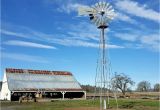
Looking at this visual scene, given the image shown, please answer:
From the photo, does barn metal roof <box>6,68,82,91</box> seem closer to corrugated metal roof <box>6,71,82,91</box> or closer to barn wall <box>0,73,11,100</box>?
corrugated metal roof <box>6,71,82,91</box>

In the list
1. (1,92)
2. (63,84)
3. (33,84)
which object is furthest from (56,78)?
Result: (1,92)

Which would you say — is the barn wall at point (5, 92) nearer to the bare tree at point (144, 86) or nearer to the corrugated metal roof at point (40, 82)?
the corrugated metal roof at point (40, 82)

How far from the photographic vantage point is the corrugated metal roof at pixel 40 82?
61.8 metres

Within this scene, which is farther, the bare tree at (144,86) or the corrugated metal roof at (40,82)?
the bare tree at (144,86)

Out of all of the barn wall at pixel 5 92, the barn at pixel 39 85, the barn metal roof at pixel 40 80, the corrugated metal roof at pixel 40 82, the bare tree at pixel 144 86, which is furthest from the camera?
the bare tree at pixel 144 86

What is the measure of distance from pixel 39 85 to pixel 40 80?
2.35 meters

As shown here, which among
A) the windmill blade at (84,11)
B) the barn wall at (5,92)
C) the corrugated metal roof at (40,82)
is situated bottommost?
the barn wall at (5,92)

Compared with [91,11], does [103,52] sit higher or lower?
lower

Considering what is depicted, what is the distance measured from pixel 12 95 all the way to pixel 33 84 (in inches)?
209

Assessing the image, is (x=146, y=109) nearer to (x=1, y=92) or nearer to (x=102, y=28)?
(x=102, y=28)

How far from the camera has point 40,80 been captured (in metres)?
66.6

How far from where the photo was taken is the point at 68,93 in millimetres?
69312

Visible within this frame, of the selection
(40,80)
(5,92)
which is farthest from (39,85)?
(5,92)

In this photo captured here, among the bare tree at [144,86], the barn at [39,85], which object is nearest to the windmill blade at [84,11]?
the barn at [39,85]
